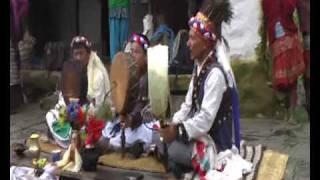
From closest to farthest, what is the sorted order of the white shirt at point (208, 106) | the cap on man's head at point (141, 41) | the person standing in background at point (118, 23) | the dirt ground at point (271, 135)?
the white shirt at point (208, 106) → the dirt ground at point (271, 135) → the cap on man's head at point (141, 41) → the person standing in background at point (118, 23)

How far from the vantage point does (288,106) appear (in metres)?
6.31

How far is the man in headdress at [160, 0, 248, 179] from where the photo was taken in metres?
4.26

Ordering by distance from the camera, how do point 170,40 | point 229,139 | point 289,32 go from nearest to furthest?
point 229,139
point 289,32
point 170,40

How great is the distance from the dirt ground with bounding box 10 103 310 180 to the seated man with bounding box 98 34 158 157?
395 millimetres

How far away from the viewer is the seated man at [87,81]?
16.8 ft

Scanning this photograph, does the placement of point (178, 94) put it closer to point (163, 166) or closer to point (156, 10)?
point (156, 10)

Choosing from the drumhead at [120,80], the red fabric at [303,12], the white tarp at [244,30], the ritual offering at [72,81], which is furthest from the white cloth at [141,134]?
the red fabric at [303,12]

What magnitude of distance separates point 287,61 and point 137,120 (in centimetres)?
191

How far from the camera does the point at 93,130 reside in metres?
4.65

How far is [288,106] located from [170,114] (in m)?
2.09

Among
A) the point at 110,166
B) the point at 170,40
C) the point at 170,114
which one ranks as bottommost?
the point at 110,166

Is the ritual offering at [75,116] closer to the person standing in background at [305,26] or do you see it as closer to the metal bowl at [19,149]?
the metal bowl at [19,149]

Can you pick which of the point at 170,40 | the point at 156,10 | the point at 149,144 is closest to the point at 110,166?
the point at 149,144

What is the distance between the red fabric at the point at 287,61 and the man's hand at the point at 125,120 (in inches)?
76.3
